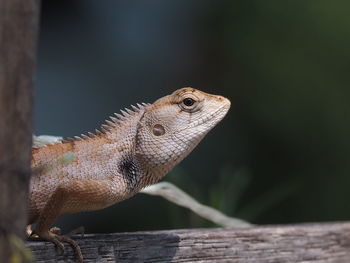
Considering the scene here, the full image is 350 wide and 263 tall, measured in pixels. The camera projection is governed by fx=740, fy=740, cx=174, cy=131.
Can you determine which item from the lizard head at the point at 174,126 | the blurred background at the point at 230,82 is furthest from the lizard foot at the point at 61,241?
the blurred background at the point at 230,82

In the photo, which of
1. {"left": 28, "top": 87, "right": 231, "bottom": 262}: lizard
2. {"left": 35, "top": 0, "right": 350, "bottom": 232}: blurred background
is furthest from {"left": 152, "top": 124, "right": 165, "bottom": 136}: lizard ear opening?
{"left": 35, "top": 0, "right": 350, "bottom": 232}: blurred background

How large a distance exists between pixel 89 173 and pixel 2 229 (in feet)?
2.94

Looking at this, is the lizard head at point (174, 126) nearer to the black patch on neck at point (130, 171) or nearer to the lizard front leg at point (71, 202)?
the black patch on neck at point (130, 171)

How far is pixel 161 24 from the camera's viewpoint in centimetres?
711

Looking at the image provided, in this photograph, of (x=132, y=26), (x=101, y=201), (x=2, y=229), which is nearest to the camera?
(x=2, y=229)

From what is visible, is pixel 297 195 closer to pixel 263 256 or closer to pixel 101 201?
pixel 263 256

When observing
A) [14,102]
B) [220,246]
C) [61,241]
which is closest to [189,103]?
[220,246]

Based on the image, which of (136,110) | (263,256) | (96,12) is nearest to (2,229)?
(136,110)

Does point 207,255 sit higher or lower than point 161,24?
higher

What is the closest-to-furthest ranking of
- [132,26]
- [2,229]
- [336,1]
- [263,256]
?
1. [2,229]
2. [263,256]
3. [336,1]
4. [132,26]

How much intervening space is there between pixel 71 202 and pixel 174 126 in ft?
1.71

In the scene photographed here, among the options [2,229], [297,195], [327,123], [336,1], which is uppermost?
[2,229]

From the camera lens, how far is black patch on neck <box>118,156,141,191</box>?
244 centimetres

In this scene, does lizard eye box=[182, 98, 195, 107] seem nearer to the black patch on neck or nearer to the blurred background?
the black patch on neck
